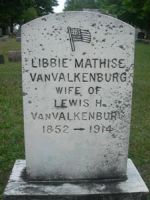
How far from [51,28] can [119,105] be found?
895 mm

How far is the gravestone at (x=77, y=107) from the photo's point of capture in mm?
4227

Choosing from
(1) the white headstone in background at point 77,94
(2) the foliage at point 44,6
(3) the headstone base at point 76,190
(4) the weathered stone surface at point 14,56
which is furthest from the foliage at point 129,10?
(3) the headstone base at point 76,190

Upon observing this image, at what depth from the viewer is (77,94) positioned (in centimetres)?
434

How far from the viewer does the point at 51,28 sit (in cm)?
421

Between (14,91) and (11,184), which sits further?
(14,91)

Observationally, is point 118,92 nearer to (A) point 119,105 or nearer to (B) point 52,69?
(A) point 119,105

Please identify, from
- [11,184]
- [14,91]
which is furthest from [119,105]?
[14,91]

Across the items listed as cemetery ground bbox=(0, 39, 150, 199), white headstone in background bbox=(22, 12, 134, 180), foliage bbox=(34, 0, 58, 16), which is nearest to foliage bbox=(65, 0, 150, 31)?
foliage bbox=(34, 0, 58, 16)

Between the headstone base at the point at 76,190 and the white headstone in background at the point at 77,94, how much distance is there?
4.0 inches

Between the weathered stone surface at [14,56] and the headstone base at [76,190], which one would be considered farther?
the weathered stone surface at [14,56]

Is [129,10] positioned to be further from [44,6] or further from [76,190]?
[76,190]

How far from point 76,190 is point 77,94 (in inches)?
32.4

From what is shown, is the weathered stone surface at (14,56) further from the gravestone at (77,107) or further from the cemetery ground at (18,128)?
the gravestone at (77,107)

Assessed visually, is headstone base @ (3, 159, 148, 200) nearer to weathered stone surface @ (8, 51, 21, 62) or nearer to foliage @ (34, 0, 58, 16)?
weathered stone surface @ (8, 51, 21, 62)
